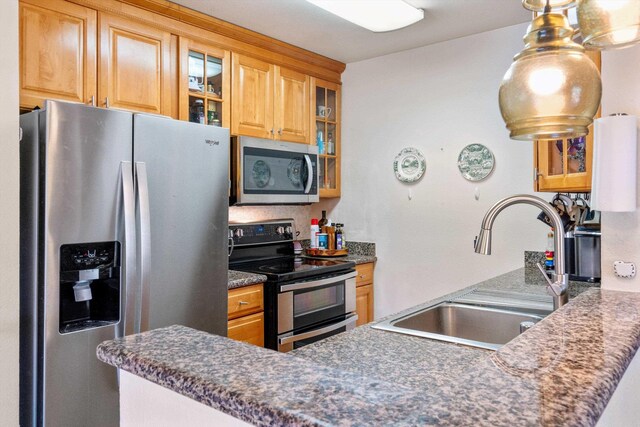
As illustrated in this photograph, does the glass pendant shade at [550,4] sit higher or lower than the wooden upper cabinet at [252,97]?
lower

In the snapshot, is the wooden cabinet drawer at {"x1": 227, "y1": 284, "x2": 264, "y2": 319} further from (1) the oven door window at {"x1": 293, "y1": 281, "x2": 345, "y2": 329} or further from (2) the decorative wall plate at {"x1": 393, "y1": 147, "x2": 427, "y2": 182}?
(2) the decorative wall plate at {"x1": 393, "y1": 147, "x2": 427, "y2": 182}

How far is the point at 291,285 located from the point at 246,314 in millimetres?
319

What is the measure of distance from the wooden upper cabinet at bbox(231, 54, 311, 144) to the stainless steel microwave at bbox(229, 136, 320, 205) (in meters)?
0.11

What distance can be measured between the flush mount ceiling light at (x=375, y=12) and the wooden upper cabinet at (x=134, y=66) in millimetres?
895

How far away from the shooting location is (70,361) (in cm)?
181

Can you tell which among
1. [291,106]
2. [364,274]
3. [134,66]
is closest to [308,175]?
[291,106]

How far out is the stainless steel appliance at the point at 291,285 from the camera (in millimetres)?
2738

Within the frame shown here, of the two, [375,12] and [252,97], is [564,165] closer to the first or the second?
[375,12]

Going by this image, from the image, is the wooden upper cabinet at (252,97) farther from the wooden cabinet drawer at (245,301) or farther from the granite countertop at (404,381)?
the granite countertop at (404,381)

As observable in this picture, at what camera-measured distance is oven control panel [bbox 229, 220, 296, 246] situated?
324cm

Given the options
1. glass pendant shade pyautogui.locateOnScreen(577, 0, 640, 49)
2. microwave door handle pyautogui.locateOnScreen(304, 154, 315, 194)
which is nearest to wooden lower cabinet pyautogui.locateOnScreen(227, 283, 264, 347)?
microwave door handle pyautogui.locateOnScreen(304, 154, 315, 194)

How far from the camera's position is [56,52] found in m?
2.21

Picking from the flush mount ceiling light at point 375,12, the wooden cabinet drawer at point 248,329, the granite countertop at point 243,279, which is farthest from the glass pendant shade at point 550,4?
the wooden cabinet drawer at point 248,329

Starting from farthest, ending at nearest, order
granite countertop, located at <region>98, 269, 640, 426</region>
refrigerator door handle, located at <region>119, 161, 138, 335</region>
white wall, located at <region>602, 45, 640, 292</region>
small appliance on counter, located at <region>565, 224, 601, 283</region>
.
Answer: small appliance on counter, located at <region>565, 224, 601, 283</region> < refrigerator door handle, located at <region>119, 161, 138, 335</region> < white wall, located at <region>602, 45, 640, 292</region> < granite countertop, located at <region>98, 269, 640, 426</region>
